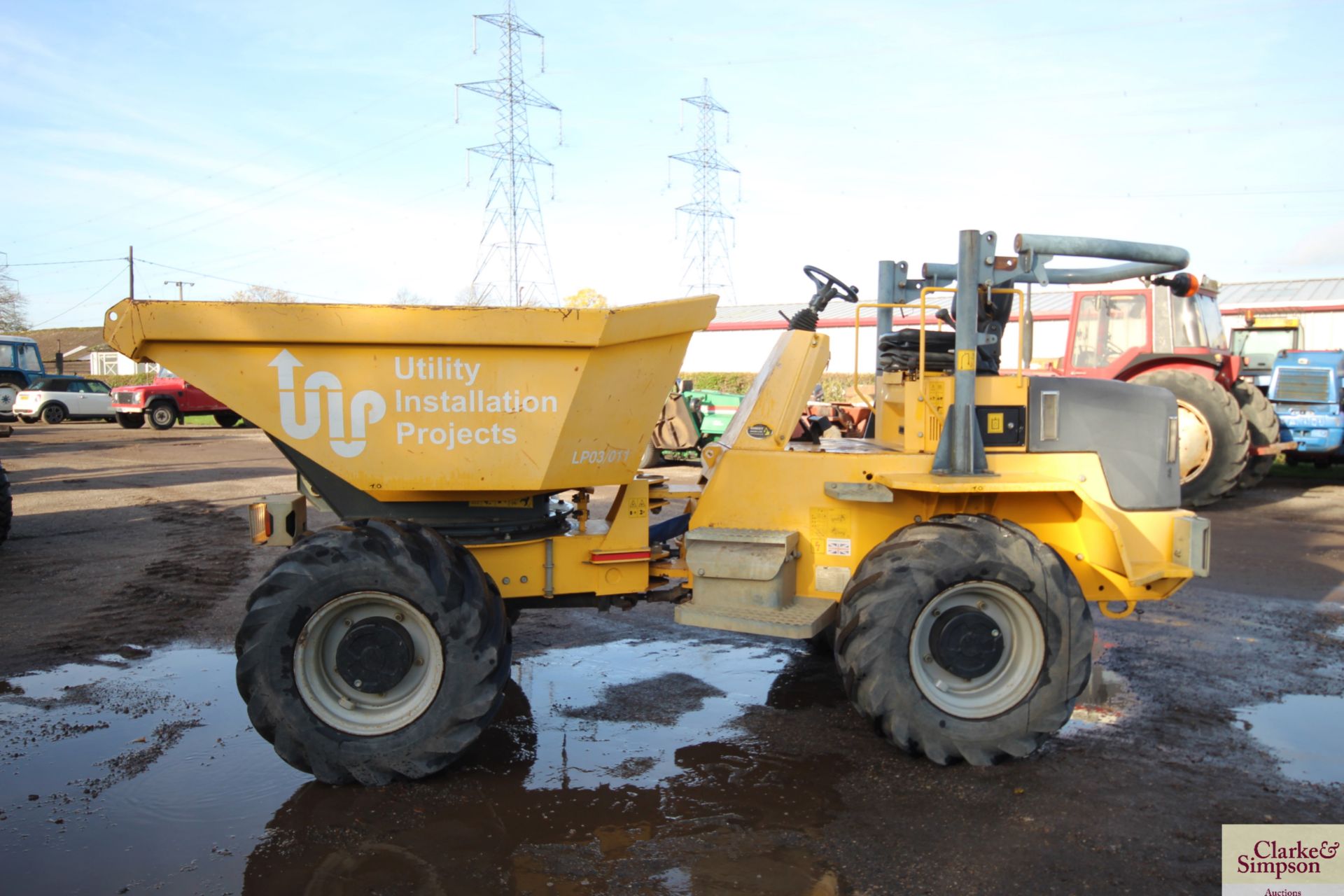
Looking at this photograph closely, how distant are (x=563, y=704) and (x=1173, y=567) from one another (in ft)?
11.0

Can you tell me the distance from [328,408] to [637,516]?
1.67 m

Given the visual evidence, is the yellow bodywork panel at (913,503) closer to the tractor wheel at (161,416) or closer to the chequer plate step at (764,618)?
the chequer plate step at (764,618)

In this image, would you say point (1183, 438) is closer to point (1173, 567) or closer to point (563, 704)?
point (1173, 567)

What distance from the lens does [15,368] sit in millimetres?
29922

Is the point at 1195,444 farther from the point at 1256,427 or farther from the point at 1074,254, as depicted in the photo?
the point at 1074,254

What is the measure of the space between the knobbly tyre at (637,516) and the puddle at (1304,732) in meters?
0.90

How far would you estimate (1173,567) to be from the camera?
4.86 m

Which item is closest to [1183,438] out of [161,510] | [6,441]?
[161,510]

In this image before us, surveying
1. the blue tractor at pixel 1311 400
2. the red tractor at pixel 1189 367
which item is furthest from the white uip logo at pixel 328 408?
the blue tractor at pixel 1311 400

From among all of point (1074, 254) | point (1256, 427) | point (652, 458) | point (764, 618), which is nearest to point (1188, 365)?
point (1256, 427)

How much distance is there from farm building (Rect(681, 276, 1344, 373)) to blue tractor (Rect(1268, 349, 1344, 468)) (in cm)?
699

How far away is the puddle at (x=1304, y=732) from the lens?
4.45 meters

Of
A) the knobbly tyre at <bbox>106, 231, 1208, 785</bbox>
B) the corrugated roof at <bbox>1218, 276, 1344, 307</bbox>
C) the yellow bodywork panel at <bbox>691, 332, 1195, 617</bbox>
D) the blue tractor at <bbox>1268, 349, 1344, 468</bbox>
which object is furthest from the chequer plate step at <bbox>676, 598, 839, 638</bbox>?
the corrugated roof at <bbox>1218, 276, 1344, 307</bbox>

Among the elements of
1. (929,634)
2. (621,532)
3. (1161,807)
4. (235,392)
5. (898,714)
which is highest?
(235,392)
